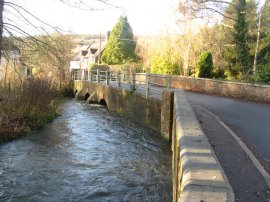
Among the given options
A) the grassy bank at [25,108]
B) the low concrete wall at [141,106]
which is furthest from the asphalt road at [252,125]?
the grassy bank at [25,108]

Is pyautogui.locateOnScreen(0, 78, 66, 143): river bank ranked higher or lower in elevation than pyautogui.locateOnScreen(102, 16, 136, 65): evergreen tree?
lower

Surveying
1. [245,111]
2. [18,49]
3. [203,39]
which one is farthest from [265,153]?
[203,39]

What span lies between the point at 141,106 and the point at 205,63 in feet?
55.2

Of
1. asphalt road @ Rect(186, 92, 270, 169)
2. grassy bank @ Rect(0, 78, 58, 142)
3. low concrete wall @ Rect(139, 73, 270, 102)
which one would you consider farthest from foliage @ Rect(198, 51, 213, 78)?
grassy bank @ Rect(0, 78, 58, 142)

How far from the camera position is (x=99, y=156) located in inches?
427

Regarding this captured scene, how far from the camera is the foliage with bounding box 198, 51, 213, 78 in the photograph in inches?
1248

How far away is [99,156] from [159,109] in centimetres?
415

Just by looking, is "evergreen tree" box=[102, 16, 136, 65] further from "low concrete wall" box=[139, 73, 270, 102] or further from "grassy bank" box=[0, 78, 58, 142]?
"grassy bank" box=[0, 78, 58, 142]

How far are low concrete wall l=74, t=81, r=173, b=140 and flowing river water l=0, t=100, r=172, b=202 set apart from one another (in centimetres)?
50

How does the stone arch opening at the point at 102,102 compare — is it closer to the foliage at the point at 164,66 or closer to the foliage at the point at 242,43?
the foliage at the point at 242,43

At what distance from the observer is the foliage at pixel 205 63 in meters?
31.7

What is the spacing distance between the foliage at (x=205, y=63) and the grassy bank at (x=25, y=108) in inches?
668

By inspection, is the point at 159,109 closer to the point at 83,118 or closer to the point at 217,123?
the point at 217,123

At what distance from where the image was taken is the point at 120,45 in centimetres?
5612
